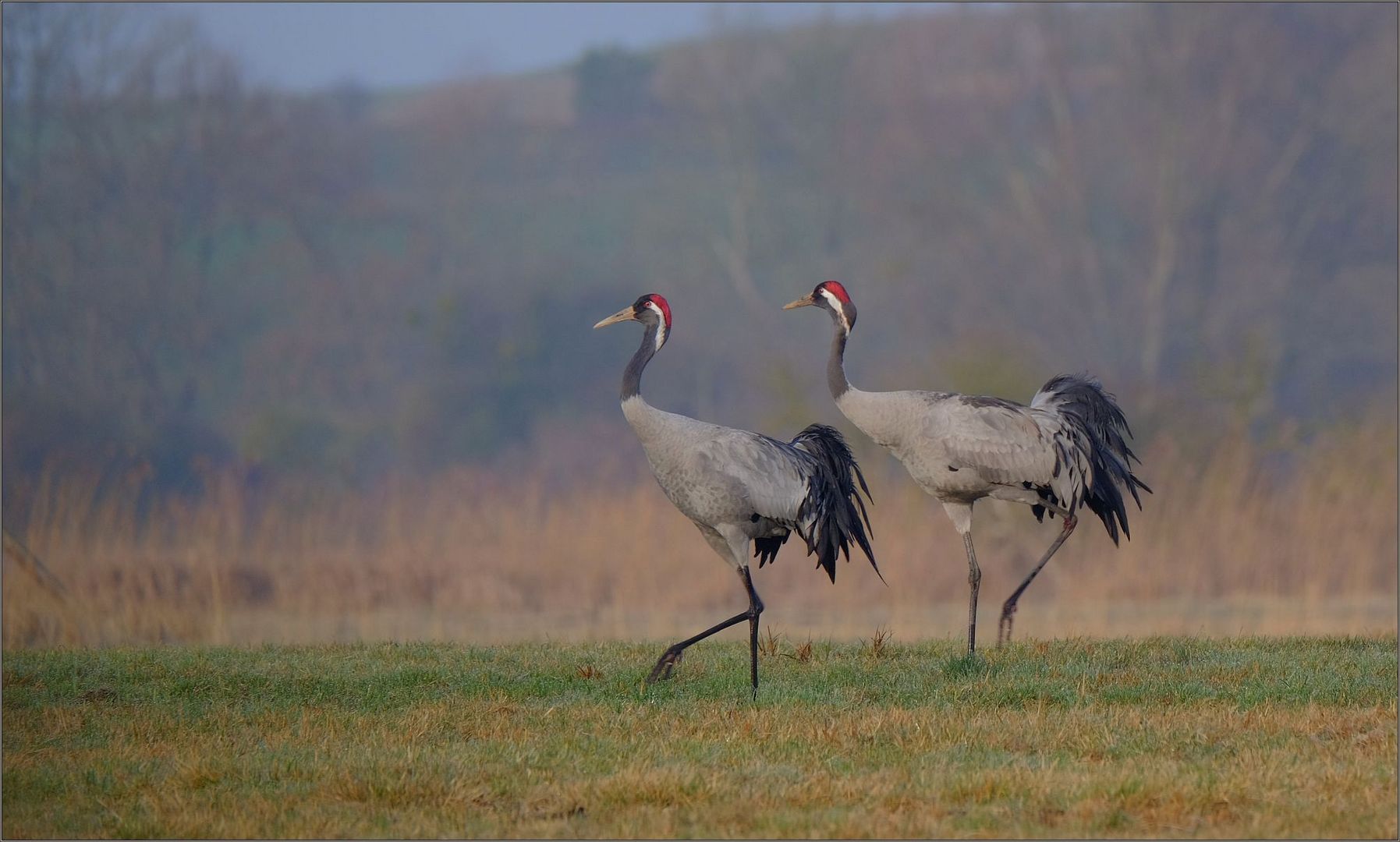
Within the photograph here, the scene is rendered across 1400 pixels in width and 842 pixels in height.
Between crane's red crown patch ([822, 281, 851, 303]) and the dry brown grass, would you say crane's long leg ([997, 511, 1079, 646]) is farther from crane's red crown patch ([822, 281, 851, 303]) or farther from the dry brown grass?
the dry brown grass

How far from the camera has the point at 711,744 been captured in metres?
5.77

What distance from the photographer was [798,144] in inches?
1435

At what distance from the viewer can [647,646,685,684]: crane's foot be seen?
23.2 ft

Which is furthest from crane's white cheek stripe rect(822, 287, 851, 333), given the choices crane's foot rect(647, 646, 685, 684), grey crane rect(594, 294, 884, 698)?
crane's foot rect(647, 646, 685, 684)

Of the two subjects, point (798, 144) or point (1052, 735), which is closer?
point (1052, 735)

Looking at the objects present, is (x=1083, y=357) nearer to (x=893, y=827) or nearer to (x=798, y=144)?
(x=798, y=144)

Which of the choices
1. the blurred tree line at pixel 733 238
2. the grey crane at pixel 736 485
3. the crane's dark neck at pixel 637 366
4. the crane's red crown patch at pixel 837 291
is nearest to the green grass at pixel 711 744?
the grey crane at pixel 736 485

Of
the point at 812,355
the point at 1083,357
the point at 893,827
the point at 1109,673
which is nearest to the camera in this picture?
the point at 893,827

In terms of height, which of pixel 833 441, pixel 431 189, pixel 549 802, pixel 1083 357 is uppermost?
pixel 431 189

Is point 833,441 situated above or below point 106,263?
below

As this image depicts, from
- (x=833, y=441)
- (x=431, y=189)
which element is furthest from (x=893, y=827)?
(x=431, y=189)

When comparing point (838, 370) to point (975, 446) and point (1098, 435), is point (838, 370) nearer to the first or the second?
point (975, 446)

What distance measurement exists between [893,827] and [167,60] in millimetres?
28213

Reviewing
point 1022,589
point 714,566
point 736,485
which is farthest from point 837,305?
point 714,566
